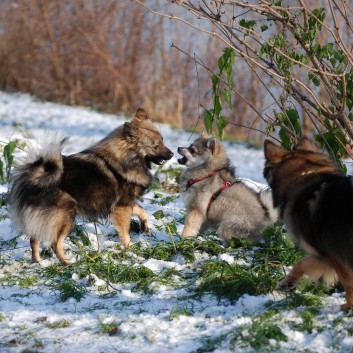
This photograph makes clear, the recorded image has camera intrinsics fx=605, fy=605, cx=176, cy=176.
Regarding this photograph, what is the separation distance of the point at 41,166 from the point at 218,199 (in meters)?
1.95

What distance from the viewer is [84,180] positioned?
18.1ft

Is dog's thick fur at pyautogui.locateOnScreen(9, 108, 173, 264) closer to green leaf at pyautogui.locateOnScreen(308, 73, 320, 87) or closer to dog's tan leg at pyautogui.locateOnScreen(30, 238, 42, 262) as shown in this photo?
dog's tan leg at pyautogui.locateOnScreen(30, 238, 42, 262)

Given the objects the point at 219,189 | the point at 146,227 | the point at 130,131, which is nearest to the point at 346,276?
the point at 219,189

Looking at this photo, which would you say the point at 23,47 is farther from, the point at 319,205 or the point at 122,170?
the point at 319,205

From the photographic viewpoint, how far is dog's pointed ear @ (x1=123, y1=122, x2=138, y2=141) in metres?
6.16

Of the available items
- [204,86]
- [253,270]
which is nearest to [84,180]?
[253,270]

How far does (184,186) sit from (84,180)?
144cm

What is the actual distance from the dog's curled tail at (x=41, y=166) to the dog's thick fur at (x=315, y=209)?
78.4 inches

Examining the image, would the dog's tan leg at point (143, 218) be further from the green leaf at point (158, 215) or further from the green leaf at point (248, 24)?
the green leaf at point (248, 24)

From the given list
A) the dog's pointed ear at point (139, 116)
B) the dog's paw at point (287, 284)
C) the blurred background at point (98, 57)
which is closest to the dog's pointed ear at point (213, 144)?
→ the dog's pointed ear at point (139, 116)

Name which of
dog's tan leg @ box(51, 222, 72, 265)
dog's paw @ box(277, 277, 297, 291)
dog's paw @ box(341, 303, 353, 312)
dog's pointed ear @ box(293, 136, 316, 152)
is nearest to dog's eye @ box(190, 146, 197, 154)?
dog's tan leg @ box(51, 222, 72, 265)

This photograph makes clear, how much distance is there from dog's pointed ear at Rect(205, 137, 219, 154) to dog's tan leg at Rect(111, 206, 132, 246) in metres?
1.27

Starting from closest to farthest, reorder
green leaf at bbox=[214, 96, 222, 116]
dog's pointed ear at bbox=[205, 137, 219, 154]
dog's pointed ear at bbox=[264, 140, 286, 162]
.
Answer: dog's pointed ear at bbox=[264, 140, 286, 162] < green leaf at bbox=[214, 96, 222, 116] < dog's pointed ear at bbox=[205, 137, 219, 154]

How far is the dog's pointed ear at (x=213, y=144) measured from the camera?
6489 mm
